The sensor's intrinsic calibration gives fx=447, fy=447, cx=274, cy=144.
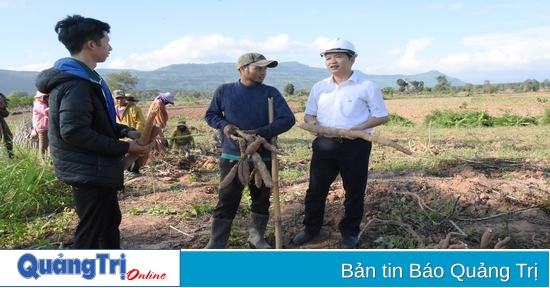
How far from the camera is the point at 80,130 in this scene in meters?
2.29

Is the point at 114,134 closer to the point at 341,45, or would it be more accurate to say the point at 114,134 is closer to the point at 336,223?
the point at 341,45

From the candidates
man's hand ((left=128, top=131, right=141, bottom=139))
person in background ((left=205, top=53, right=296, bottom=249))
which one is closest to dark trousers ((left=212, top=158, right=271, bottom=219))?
person in background ((left=205, top=53, right=296, bottom=249))

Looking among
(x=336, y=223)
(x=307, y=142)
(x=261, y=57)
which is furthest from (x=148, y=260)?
(x=307, y=142)

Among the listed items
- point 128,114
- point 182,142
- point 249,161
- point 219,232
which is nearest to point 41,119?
point 128,114

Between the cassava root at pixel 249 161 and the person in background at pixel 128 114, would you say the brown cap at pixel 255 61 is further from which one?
the person in background at pixel 128 114

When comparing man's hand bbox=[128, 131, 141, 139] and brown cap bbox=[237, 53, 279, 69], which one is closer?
man's hand bbox=[128, 131, 141, 139]

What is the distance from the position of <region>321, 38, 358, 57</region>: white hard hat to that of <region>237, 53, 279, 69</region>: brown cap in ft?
1.33

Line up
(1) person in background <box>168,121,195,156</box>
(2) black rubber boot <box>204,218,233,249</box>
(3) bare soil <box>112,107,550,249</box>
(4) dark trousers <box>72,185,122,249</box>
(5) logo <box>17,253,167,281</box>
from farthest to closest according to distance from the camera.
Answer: (1) person in background <box>168,121,195,156</box> → (3) bare soil <box>112,107,550,249</box> → (2) black rubber boot <box>204,218,233,249</box> → (5) logo <box>17,253,167,281</box> → (4) dark trousers <box>72,185,122,249</box>

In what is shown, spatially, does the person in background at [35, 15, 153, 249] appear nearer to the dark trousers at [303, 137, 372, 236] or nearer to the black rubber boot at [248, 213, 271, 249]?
the black rubber boot at [248, 213, 271, 249]

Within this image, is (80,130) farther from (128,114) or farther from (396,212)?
(128,114)

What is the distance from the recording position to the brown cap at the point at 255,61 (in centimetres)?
294

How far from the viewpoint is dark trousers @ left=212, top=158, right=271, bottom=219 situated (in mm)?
3127

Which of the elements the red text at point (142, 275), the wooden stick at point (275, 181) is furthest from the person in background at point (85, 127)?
the wooden stick at point (275, 181)

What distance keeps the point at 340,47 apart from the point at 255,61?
598 millimetres
